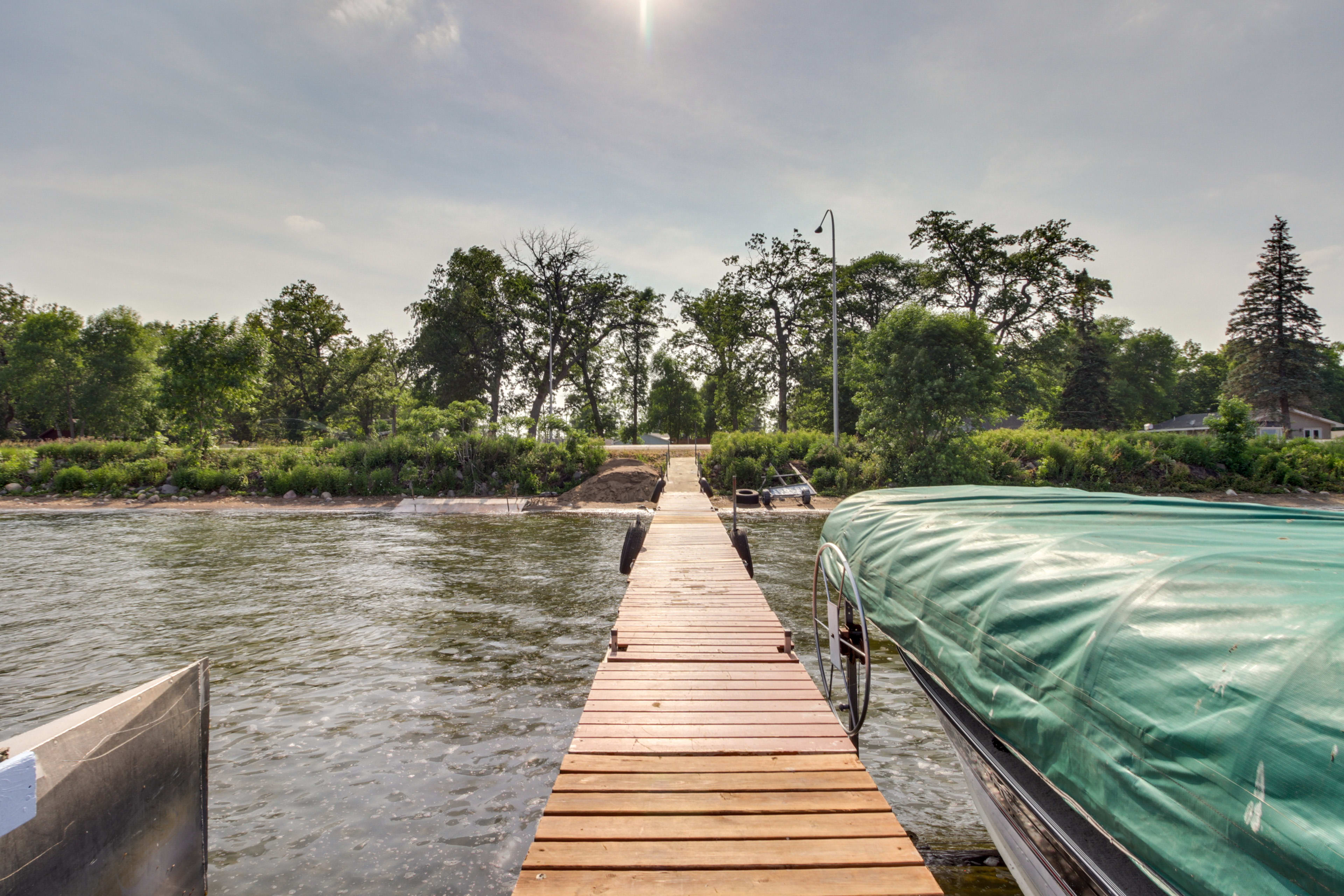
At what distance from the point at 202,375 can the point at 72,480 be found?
583cm

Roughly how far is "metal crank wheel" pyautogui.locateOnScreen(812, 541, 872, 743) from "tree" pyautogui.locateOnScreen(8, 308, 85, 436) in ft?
179

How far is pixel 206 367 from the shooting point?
1027 inches

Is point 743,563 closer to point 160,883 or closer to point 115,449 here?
point 160,883

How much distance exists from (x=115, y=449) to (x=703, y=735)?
3214cm

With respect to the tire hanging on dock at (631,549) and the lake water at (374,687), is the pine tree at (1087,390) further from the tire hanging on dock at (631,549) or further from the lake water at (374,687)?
the tire hanging on dock at (631,549)

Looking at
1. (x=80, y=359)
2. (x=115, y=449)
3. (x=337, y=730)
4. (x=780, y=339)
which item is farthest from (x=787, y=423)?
(x=80, y=359)

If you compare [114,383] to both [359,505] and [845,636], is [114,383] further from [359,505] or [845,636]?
[845,636]

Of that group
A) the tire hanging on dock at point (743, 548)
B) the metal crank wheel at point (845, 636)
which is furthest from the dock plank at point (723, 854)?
the tire hanging on dock at point (743, 548)

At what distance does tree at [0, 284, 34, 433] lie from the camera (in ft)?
135

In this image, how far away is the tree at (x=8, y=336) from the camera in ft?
135

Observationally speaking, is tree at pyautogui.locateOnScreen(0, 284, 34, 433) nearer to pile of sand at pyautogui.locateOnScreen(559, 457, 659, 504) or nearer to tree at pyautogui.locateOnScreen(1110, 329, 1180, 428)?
pile of sand at pyautogui.locateOnScreen(559, 457, 659, 504)

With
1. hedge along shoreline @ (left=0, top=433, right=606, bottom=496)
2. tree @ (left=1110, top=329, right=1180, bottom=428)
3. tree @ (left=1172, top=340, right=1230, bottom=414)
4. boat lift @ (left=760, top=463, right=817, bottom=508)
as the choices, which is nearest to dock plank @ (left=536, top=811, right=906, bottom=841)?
boat lift @ (left=760, top=463, right=817, bottom=508)

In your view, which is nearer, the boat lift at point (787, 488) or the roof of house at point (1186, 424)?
the boat lift at point (787, 488)

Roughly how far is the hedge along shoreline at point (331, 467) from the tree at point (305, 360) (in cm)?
2401
